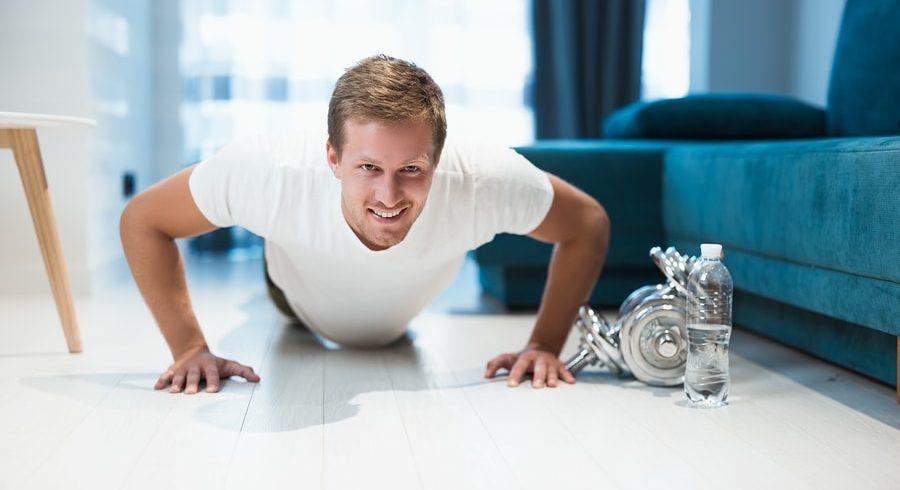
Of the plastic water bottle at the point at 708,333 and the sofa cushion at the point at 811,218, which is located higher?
the sofa cushion at the point at 811,218

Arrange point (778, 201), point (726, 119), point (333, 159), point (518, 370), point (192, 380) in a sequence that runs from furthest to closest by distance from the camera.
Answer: point (726, 119) < point (778, 201) < point (518, 370) < point (192, 380) < point (333, 159)

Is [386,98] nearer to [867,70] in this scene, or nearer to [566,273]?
[566,273]

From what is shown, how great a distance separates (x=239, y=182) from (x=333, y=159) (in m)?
0.19

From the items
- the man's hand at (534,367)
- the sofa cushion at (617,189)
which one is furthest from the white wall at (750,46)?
the man's hand at (534,367)

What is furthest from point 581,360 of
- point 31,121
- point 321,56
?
point 321,56

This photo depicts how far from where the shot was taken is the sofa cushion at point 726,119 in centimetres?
340

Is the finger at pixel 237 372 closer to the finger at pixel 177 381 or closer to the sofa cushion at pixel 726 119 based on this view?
the finger at pixel 177 381

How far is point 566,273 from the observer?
200 cm

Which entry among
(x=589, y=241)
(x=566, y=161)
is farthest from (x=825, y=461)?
(x=566, y=161)

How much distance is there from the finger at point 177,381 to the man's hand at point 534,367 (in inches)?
23.2

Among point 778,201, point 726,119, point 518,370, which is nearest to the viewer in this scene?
point 518,370

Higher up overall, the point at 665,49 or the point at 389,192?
the point at 665,49

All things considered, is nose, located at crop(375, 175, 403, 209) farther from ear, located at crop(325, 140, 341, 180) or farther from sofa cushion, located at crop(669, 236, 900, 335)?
sofa cushion, located at crop(669, 236, 900, 335)

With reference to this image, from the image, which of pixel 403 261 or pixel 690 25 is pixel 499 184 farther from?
pixel 690 25
